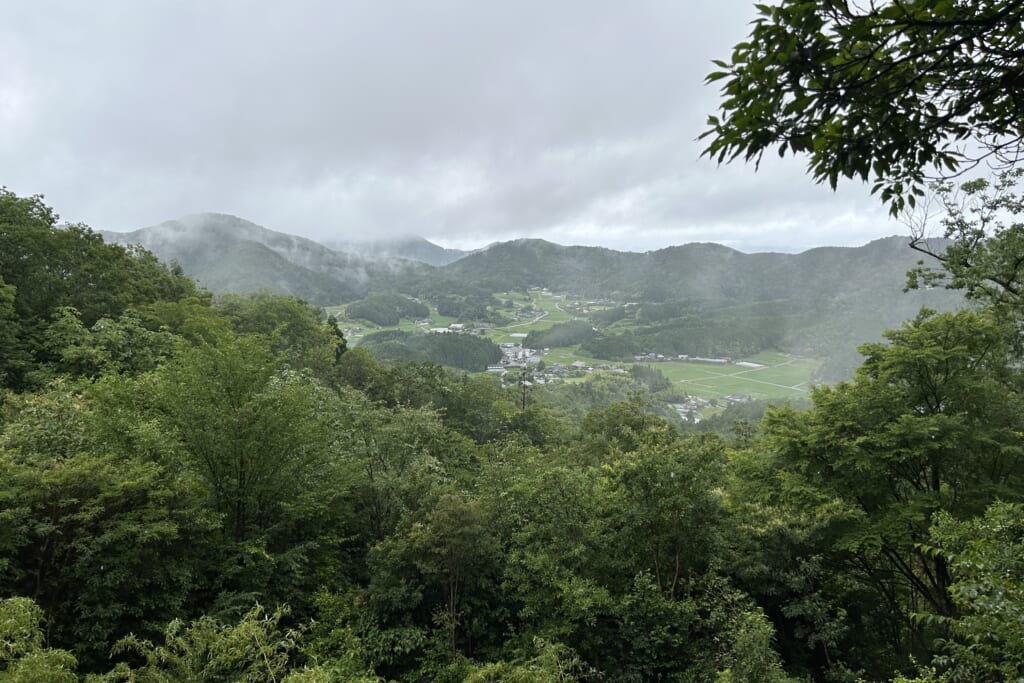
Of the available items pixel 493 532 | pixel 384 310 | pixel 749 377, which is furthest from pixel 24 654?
pixel 384 310

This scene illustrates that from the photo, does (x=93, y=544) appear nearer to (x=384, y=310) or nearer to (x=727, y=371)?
(x=727, y=371)

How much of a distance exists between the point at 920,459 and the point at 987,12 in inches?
515

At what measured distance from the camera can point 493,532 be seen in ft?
37.1

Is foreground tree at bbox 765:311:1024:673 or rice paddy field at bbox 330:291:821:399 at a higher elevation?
foreground tree at bbox 765:311:1024:673

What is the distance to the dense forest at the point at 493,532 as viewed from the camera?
7.96m

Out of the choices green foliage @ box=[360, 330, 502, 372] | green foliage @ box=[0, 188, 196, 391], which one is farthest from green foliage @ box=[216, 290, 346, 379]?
green foliage @ box=[360, 330, 502, 372]

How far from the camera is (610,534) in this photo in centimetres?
1088

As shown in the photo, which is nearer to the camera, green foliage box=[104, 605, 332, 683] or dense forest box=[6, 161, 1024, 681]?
green foliage box=[104, 605, 332, 683]

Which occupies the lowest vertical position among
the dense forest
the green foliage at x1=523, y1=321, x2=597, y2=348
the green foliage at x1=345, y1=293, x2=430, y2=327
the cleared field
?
the cleared field

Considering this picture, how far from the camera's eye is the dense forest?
26.1 feet

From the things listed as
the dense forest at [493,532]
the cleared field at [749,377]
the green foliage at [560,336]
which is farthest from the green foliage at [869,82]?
the green foliage at [560,336]

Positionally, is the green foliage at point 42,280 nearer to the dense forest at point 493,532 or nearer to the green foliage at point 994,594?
the dense forest at point 493,532

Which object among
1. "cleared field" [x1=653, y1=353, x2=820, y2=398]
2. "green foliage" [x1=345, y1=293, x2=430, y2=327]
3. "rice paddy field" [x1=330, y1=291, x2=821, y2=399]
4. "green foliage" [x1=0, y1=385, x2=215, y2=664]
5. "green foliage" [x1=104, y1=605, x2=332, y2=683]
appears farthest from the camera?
"green foliage" [x1=345, y1=293, x2=430, y2=327]

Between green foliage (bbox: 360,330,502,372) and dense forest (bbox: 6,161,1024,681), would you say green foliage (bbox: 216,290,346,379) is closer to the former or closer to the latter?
dense forest (bbox: 6,161,1024,681)
